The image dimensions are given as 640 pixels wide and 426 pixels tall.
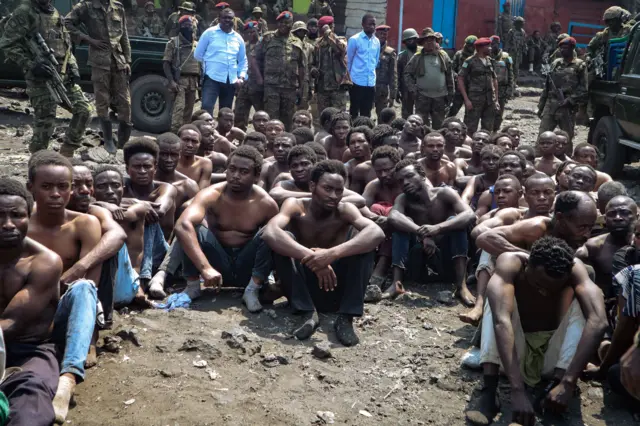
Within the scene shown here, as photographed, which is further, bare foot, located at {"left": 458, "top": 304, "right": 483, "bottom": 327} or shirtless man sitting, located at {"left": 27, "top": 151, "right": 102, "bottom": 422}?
bare foot, located at {"left": 458, "top": 304, "right": 483, "bottom": 327}

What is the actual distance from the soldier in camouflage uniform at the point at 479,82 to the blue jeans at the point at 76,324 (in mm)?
8447

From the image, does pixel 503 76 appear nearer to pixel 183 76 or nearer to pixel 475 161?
pixel 475 161

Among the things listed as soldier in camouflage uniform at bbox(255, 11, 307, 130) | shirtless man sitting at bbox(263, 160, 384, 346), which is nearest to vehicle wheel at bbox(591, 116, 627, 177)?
soldier in camouflage uniform at bbox(255, 11, 307, 130)

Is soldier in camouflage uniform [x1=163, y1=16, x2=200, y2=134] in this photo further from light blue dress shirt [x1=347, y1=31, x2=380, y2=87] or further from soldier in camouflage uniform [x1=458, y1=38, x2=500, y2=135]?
soldier in camouflage uniform [x1=458, y1=38, x2=500, y2=135]

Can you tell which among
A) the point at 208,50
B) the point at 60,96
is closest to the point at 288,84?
the point at 208,50

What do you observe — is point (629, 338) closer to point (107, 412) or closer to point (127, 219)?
point (107, 412)

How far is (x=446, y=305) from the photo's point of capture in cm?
588

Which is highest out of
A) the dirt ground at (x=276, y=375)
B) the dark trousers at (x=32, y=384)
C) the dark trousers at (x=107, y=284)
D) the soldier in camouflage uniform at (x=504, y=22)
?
the soldier in camouflage uniform at (x=504, y=22)

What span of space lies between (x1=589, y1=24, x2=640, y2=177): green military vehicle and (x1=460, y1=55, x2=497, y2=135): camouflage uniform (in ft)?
4.91

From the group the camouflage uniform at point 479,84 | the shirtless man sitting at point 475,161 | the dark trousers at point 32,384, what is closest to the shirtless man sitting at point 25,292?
the dark trousers at point 32,384

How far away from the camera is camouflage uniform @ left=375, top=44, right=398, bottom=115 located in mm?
12609

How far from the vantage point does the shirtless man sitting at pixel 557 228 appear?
4543mm

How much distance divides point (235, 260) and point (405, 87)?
7.29 m

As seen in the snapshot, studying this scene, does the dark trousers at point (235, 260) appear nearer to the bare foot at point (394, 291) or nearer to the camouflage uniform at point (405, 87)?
the bare foot at point (394, 291)
